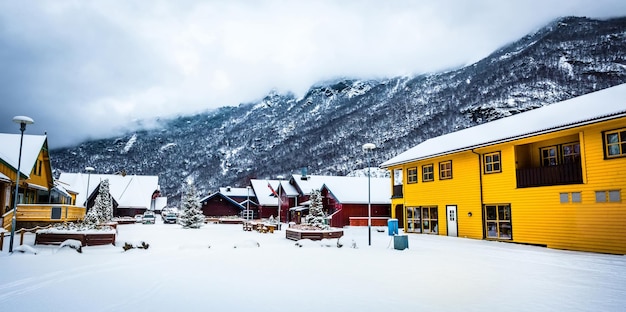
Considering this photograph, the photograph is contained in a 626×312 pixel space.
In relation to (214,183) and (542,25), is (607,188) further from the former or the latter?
(542,25)

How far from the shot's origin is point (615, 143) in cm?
1692

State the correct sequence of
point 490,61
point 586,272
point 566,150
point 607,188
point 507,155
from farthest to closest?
point 490,61 < point 507,155 < point 566,150 < point 607,188 < point 586,272

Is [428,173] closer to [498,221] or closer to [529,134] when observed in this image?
[498,221]

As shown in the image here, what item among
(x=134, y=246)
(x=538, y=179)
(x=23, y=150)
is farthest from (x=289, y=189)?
(x=538, y=179)

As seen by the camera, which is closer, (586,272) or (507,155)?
(586,272)

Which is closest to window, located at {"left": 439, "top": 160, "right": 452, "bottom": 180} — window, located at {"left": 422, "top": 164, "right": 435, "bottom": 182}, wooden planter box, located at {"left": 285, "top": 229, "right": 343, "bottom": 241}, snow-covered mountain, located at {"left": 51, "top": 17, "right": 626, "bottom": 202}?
window, located at {"left": 422, "top": 164, "right": 435, "bottom": 182}

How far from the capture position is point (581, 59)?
11650 centimetres

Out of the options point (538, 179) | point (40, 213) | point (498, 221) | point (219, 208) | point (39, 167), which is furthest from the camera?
point (219, 208)

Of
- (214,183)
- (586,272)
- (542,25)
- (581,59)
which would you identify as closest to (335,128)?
(214,183)

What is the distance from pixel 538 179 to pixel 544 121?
3.12 metres

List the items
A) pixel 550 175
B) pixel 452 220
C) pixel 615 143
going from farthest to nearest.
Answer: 1. pixel 452 220
2. pixel 550 175
3. pixel 615 143

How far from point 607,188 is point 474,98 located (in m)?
112

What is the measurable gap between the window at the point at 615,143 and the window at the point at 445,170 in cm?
1037

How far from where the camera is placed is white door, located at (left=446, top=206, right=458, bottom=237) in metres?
26.0
